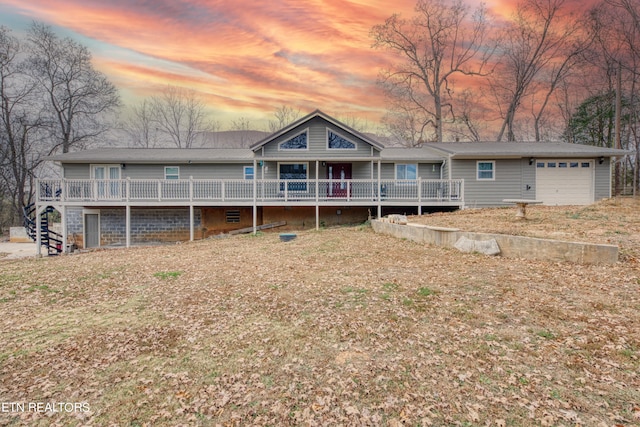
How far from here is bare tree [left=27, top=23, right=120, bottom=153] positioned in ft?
83.6

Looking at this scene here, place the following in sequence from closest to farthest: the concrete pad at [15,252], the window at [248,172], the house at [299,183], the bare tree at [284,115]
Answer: the concrete pad at [15,252] → the house at [299,183] → the window at [248,172] → the bare tree at [284,115]

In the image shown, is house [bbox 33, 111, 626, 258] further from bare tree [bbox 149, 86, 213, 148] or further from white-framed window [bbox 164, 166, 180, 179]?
bare tree [bbox 149, 86, 213, 148]

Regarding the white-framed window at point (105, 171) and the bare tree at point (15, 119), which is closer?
the white-framed window at point (105, 171)

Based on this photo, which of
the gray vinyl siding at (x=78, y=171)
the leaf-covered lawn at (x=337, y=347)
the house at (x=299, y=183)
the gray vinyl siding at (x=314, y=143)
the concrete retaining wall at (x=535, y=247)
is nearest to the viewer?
the leaf-covered lawn at (x=337, y=347)

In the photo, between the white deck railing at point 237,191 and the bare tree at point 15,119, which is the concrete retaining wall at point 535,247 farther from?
the bare tree at point 15,119

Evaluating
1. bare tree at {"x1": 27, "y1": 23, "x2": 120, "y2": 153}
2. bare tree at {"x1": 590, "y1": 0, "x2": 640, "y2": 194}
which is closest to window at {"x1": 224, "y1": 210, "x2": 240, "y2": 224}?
bare tree at {"x1": 27, "y1": 23, "x2": 120, "y2": 153}

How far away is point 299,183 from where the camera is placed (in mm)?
16844

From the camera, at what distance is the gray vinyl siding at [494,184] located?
17172 millimetres

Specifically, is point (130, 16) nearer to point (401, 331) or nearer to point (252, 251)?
point (252, 251)

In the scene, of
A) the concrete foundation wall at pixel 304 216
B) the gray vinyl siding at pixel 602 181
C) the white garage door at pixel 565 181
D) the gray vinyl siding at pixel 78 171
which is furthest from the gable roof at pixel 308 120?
the gray vinyl siding at pixel 602 181

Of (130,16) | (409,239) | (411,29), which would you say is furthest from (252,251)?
(411,29)

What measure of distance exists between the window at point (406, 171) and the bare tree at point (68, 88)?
24.8 m

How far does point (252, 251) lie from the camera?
10.8 meters

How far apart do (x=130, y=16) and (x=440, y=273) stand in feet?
59.6
